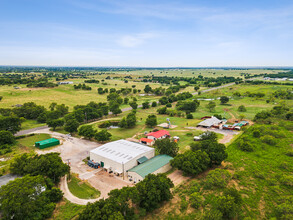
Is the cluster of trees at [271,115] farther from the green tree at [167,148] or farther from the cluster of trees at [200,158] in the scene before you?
the green tree at [167,148]

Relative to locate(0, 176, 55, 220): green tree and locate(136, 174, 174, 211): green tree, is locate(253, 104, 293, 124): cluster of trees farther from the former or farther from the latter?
locate(0, 176, 55, 220): green tree

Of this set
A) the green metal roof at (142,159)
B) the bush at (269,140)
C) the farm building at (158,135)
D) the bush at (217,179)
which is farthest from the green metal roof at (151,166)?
the bush at (269,140)

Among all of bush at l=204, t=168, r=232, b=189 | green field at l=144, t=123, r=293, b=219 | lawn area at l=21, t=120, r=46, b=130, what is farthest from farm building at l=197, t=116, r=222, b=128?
lawn area at l=21, t=120, r=46, b=130

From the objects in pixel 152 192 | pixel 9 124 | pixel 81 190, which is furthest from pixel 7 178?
pixel 9 124

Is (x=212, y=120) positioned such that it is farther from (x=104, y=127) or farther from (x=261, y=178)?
(x=104, y=127)

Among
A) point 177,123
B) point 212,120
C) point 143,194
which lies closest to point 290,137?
point 212,120

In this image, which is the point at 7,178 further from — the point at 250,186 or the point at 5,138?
the point at 250,186
